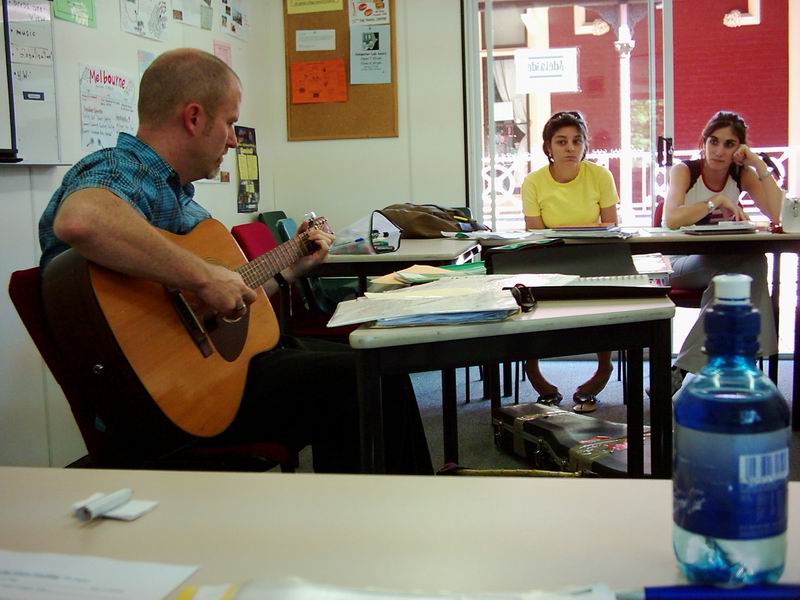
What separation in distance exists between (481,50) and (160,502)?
4.58 metres

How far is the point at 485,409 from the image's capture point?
373 cm

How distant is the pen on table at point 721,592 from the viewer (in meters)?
0.52

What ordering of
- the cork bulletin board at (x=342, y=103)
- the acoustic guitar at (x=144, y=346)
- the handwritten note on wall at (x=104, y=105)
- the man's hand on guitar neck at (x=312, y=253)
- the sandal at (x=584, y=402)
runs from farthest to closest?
the cork bulletin board at (x=342, y=103) → the sandal at (x=584, y=402) → the handwritten note on wall at (x=104, y=105) → the man's hand on guitar neck at (x=312, y=253) → the acoustic guitar at (x=144, y=346)

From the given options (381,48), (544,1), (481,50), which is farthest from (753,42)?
(381,48)

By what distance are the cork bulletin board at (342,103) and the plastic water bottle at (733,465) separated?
4.50m

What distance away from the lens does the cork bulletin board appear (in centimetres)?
491

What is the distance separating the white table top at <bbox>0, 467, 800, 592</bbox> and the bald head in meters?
1.30

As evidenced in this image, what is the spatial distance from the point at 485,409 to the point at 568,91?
2263 mm

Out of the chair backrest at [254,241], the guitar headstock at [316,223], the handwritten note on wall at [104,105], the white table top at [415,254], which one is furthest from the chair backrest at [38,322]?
the handwritten note on wall at [104,105]

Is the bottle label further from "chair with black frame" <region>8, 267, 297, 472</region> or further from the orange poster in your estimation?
the orange poster

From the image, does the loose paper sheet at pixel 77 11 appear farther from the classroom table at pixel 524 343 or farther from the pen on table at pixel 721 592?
the pen on table at pixel 721 592

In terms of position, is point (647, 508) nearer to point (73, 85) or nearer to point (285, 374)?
point (285, 374)

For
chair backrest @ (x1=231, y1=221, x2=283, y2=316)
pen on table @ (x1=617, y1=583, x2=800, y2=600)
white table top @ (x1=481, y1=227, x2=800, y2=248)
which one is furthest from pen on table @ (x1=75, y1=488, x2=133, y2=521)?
white table top @ (x1=481, y1=227, x2=800, y2=248)

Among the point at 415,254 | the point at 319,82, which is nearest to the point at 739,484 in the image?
the point at 415,254
